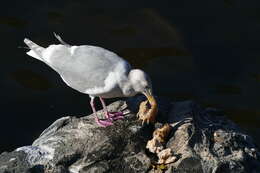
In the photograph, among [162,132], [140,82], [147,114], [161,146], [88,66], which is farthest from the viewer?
[88,66]

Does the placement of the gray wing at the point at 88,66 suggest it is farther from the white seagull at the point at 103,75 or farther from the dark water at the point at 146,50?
the dark water at the point at 146,50

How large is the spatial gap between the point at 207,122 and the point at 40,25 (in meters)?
4.02

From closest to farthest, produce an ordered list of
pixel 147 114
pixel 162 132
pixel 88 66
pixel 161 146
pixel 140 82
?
pixel 161 146
pixel 162 132
pixel 147 114
pixel 140 82
pixel 88 66

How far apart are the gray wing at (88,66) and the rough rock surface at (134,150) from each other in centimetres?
42

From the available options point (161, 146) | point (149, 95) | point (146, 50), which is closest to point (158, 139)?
point (161, 146)

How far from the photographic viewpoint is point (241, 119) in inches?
328

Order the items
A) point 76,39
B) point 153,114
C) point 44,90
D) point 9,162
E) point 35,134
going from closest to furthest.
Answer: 1. point 9,162
2. point 153,114
3. point 35,134
4. point 44,90
5. point 76,39

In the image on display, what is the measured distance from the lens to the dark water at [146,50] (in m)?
8.30

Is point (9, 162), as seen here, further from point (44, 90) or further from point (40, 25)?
point (40, 25)

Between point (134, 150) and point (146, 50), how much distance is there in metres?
3.68

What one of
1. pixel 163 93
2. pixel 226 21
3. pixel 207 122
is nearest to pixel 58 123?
pixel 207 122

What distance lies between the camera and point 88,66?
6113 millimetres

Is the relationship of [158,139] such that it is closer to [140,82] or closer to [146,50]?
[140,82]

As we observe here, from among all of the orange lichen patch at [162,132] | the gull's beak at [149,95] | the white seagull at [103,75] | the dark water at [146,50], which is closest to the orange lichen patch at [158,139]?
the orange lichen patch at [162,132]
